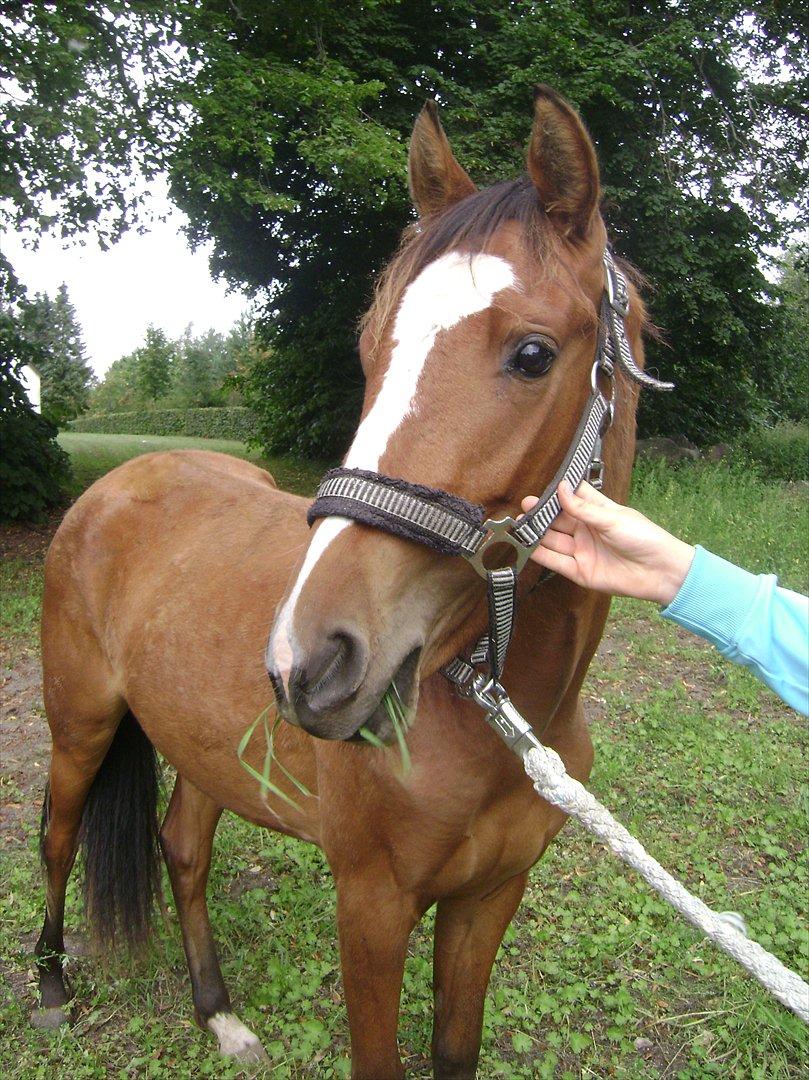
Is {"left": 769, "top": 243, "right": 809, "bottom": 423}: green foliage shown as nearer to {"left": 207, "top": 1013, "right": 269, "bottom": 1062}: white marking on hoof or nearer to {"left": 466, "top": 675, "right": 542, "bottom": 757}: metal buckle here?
{"left": 207, "top": 1013, "right": 269, "bottom": 1062}: white marking on hoof

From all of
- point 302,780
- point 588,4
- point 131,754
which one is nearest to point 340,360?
point 588,4

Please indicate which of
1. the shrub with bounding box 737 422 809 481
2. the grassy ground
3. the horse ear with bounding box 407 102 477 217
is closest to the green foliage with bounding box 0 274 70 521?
the grassy ground

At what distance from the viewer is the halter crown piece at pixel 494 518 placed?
4.21 feet

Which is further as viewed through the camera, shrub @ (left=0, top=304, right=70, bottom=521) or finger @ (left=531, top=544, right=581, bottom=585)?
shrub @ (left=0, top=304, right=70, bottom=521)

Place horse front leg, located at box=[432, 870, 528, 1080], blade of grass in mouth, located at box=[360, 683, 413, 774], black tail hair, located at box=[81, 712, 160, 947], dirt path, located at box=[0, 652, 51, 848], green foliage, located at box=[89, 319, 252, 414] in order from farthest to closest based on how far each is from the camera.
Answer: green foliage, located at box=[89, 319, 252, 414]
dirt path, located at box=[0, 652, 51, 848]
black tail hair, located at box=[81, 712, 160, 947]
horse front leg, located at box=[432, 870, 528, 1080]
blade of grass in mouth, located at box=[360, 683, 413, 774]

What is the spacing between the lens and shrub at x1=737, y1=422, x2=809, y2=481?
15.0m

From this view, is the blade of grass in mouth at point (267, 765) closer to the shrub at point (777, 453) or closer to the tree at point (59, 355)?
the tree at point (59, 355)

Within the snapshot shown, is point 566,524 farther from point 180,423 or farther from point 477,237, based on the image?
point 180,423

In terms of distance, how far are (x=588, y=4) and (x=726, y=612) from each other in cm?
1374

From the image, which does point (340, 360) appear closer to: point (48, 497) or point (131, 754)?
point (48, 497)

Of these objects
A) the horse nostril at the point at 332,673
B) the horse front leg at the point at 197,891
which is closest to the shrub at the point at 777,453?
the horse front leg at the point at 197,891

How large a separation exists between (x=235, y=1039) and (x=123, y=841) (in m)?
0.87

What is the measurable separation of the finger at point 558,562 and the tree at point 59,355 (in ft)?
35.3

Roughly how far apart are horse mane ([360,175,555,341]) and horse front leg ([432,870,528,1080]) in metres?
1.56
